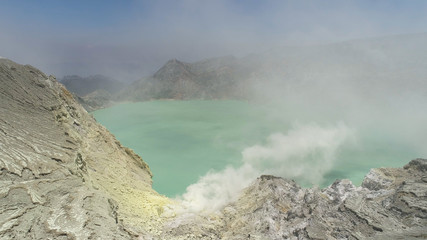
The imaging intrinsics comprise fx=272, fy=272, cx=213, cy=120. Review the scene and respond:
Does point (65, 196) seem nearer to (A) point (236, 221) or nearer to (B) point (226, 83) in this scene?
(A) point (236, 221)

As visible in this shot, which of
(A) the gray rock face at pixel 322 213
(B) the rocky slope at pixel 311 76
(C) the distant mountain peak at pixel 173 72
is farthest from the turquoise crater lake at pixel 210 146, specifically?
(C) the distant mountain peak at pixel 173 72

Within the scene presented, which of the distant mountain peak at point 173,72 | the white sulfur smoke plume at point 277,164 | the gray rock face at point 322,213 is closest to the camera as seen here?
the gray rock face at point 322,213

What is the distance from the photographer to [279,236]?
19719 mm

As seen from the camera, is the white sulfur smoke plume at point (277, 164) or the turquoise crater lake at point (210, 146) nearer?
the white sulfur smoke plume at point (277, 164)

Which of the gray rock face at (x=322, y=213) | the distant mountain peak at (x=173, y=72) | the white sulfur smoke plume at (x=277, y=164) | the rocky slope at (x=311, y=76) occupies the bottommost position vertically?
the gray rock face at (x=322, y=213)

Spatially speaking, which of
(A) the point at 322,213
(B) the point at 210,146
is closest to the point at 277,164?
(B) the point at 210,146

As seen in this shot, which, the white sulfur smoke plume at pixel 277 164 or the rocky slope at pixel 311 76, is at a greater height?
the rocky slope at pixel 311 76

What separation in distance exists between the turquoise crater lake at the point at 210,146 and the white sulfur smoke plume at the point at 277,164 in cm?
211

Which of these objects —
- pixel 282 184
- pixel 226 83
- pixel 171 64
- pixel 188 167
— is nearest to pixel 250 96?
pixel 226 83

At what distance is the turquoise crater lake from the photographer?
4766cm

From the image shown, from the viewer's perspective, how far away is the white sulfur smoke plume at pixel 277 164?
31844 mm

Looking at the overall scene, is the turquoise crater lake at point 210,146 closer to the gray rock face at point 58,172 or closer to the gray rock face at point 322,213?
the gray rock face at point 58,172

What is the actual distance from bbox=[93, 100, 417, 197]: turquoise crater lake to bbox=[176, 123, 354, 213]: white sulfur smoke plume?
2.11m

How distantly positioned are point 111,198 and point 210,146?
4417 cm
